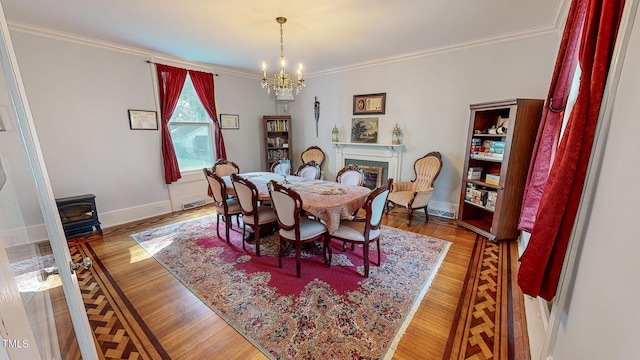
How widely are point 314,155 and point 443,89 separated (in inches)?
107

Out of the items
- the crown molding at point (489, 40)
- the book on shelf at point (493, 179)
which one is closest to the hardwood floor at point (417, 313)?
the book on shelf at point (493, 179)

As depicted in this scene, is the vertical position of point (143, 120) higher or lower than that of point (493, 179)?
higher

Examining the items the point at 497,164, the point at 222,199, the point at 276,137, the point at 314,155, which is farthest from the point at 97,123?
the point at 497,164

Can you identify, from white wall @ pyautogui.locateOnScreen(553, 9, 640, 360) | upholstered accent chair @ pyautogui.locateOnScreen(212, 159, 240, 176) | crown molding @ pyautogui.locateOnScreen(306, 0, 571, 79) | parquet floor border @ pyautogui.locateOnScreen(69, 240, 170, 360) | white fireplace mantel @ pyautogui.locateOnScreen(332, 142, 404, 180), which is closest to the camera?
white wall @ pyautogui.locateOnScreen(553, 9, 640, 360)

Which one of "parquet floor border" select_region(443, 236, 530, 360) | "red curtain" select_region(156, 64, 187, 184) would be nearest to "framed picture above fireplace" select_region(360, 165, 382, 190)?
"parquet floor border" select_region(443, 236, 530, 360)

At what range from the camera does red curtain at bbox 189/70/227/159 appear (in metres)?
4.27

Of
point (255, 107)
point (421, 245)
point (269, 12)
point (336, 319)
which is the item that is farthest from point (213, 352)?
point (255, 107)

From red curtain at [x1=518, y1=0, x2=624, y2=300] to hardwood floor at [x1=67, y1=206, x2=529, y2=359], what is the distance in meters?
0.69

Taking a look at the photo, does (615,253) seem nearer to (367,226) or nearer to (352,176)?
(367,226)

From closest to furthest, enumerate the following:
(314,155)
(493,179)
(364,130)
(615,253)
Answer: (615,253)
(493,179)
(364,130)
(314,155)

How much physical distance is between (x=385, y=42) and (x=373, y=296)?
10.5ft

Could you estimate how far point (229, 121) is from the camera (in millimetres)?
4859

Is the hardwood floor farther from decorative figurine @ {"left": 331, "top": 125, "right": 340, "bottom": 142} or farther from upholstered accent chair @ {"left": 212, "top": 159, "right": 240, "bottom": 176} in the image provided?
decorative figurine @ {"left": 331, "top": 125, "right": 340, "bottom": 142}

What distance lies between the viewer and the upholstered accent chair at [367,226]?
2.19 meters
